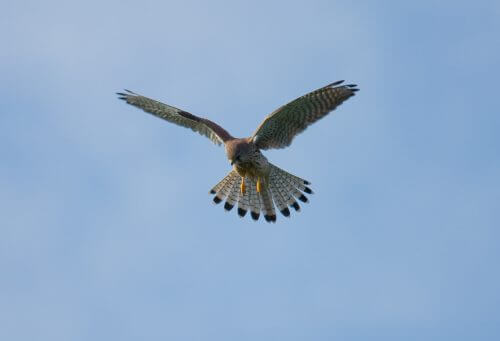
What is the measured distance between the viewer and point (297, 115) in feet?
48.6

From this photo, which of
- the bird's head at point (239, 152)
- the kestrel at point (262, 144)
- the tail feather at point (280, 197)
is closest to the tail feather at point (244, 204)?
the kestrel at point (262, 144)

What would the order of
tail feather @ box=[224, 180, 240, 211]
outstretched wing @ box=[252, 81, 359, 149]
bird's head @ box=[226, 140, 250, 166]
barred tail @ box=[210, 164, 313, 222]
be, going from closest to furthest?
outstretched wing @ box=[252, 81, 359, 149] < bird's head @ box=[226, 140, 250, 166] < barred tail @ box=[210, 164, 313, 222] < tail feather @ box=[224, 180, 240, 211]

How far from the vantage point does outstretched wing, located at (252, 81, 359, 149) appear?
47.4 feet

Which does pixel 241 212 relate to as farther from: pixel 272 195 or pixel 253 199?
pixel 272 195

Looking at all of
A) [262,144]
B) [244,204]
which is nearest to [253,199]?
[244,204]

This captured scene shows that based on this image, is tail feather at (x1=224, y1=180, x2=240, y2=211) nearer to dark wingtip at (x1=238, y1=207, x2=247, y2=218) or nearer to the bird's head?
dark wingtip at (x1=238, y1=207, x2=247, y2=218)

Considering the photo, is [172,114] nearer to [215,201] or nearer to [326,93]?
[215,201]

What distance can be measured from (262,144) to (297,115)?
897 mm

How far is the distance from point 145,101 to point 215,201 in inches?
84.5

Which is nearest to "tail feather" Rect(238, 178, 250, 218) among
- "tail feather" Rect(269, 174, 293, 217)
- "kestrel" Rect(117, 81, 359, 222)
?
"kestrel" Rect(117, 81, 359, 222)

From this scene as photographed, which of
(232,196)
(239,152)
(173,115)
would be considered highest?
(173,115)

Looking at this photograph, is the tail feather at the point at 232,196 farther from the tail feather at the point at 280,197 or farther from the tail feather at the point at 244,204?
the tail feather at the point at 280,197

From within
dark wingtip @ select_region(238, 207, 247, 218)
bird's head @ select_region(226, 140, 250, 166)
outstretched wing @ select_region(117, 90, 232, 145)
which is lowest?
dark wingtip @ select_region(238, 207, 247, 218)

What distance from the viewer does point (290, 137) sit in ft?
49.5
